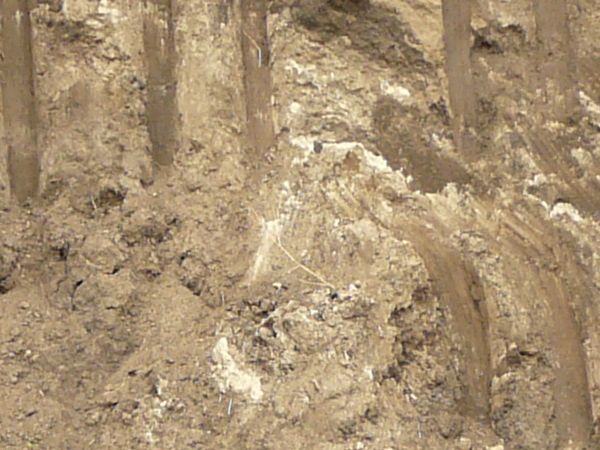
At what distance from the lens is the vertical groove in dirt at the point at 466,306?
7.82 feet

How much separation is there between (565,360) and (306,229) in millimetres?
655

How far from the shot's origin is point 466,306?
7.88ft

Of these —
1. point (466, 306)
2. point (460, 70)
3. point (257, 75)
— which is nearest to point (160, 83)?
point (257, 75)

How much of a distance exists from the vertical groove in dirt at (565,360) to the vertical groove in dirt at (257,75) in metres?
0.67

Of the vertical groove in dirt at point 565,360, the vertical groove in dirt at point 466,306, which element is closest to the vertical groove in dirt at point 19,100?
the vertical groove in dirt at point 466,306

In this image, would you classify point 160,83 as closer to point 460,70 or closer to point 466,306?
point 460,70

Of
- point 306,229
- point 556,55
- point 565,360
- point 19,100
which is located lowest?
point 565,360

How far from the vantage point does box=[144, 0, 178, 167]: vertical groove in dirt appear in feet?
8.03

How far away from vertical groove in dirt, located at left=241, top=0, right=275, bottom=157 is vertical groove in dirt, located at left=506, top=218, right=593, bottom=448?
0.67 m

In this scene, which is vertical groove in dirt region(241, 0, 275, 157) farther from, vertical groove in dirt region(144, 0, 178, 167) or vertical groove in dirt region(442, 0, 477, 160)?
vertical groove in dirt region(442, 0, 477, 160)

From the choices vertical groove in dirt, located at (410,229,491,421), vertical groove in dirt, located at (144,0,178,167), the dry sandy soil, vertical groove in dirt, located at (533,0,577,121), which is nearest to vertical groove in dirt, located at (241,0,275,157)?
the dry sandy soil

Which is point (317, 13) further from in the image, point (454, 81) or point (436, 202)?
point (436, 202)

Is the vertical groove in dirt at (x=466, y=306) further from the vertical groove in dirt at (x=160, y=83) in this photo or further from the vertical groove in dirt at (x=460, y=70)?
the vertical groove in dirt at (x=160, y=83)

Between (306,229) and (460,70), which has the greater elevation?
(460,70)
